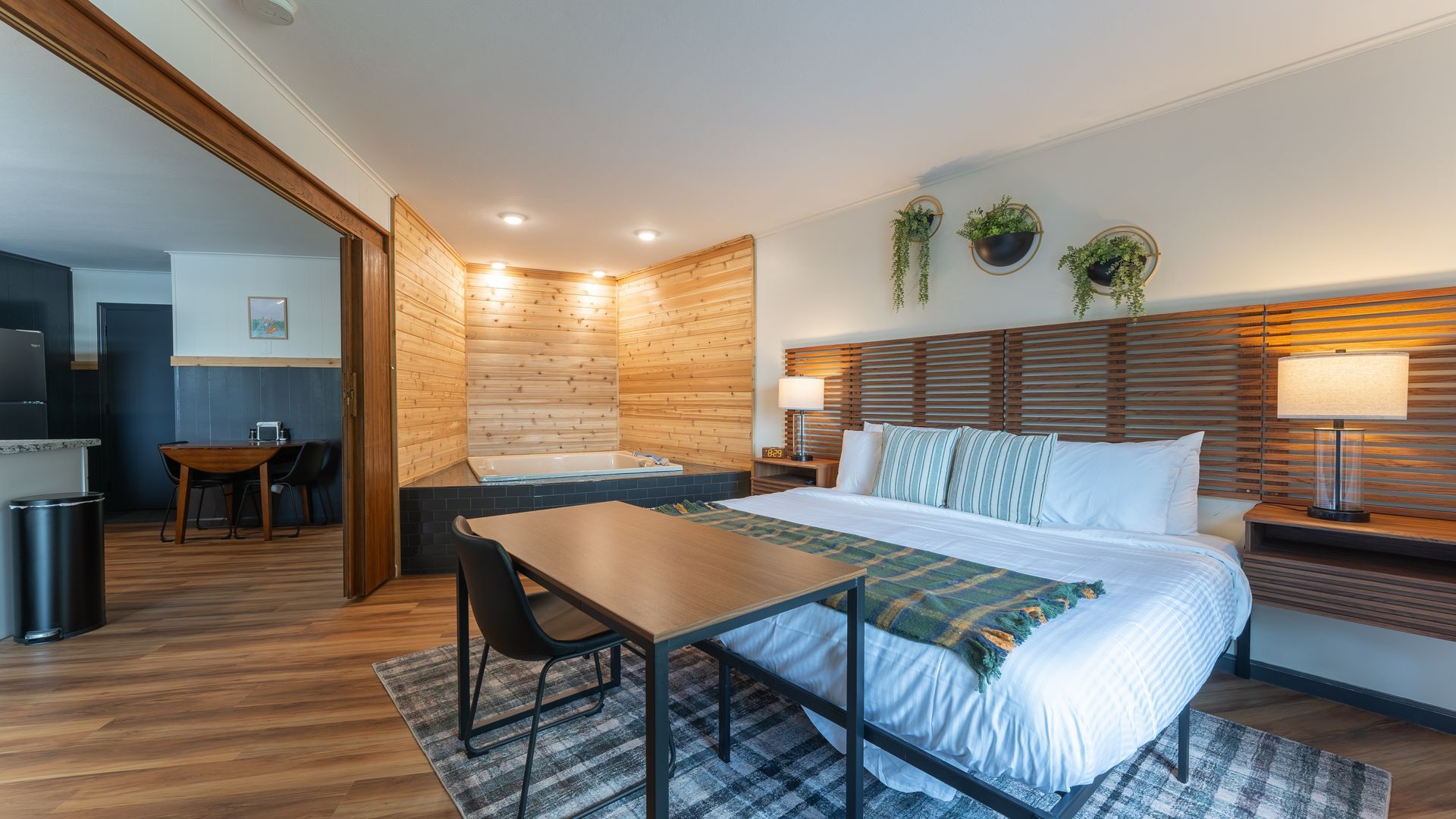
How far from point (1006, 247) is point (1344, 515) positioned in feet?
6.07

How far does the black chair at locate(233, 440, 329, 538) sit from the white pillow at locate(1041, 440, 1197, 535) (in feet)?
18.4

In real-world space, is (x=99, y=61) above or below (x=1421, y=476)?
above

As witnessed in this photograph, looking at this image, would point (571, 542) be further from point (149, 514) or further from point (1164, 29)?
point (149, 514)

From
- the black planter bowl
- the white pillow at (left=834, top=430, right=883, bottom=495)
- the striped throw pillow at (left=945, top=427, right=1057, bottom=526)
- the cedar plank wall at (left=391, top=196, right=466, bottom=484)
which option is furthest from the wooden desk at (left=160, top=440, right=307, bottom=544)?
the black planter bowl

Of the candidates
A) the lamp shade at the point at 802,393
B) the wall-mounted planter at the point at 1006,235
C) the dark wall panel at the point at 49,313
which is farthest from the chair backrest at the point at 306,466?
the wall-mounted planter at the point at 1006,235

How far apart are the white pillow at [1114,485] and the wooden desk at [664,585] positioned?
1640 millimetres

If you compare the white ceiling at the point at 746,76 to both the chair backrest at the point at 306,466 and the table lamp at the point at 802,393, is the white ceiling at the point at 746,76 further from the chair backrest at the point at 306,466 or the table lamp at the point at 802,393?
the chair backrest at the point at 306,466

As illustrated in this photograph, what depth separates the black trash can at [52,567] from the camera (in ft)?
9.30

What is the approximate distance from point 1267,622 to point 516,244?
5.53 m

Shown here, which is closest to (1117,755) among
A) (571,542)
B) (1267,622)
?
(571,542)

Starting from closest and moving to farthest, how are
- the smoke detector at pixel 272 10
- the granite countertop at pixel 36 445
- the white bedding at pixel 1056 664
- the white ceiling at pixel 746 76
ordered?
the white bedding at pixel 1056 664 → the smoke detector at pixel 272 10 → the white ceiling at pixel 746 76 → the granite countertop at pixel 36 445

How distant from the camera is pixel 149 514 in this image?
5.71m

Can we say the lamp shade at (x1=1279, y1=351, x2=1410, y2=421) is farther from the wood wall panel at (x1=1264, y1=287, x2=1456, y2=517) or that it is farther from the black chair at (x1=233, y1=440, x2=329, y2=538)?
the black chair at (x1=233, y1=440, x2=329, y2=538)

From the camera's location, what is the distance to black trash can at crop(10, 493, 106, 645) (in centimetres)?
283
